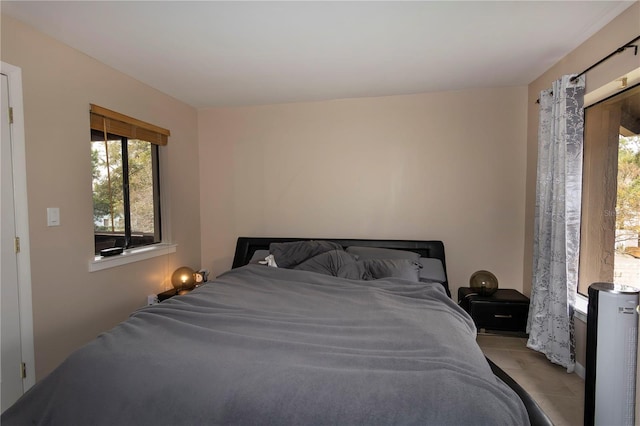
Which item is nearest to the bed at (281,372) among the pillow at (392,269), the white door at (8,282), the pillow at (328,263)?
the pillow at (392,269)

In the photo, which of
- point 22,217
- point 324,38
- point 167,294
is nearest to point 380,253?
point 324,38

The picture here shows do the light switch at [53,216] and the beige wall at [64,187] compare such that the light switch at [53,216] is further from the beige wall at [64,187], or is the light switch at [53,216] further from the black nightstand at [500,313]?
the black nightstand at [500,313]

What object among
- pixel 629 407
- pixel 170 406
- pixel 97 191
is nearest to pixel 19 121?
pixel 97 191

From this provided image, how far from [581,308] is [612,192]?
2.93ft

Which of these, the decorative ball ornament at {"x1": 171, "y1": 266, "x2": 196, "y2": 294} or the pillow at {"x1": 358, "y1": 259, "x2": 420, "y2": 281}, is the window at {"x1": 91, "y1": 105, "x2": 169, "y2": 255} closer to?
the decorative ball ornament at {"x1": 171, "y1": 266, "x2": 196, "y2": 294}

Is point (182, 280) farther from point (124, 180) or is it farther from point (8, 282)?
point (8, 282)

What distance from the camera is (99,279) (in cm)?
253

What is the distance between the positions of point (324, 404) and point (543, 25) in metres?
2.60

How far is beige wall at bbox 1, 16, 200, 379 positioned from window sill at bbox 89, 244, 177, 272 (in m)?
0.05

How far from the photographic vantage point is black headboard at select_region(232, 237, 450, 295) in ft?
10.5

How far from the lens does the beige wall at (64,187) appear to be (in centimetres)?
204

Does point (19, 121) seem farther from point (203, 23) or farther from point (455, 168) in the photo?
point (455, 168)

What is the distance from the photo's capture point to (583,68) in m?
2.24

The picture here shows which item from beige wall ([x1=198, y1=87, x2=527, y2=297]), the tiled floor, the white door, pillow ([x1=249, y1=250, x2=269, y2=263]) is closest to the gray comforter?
the white door
